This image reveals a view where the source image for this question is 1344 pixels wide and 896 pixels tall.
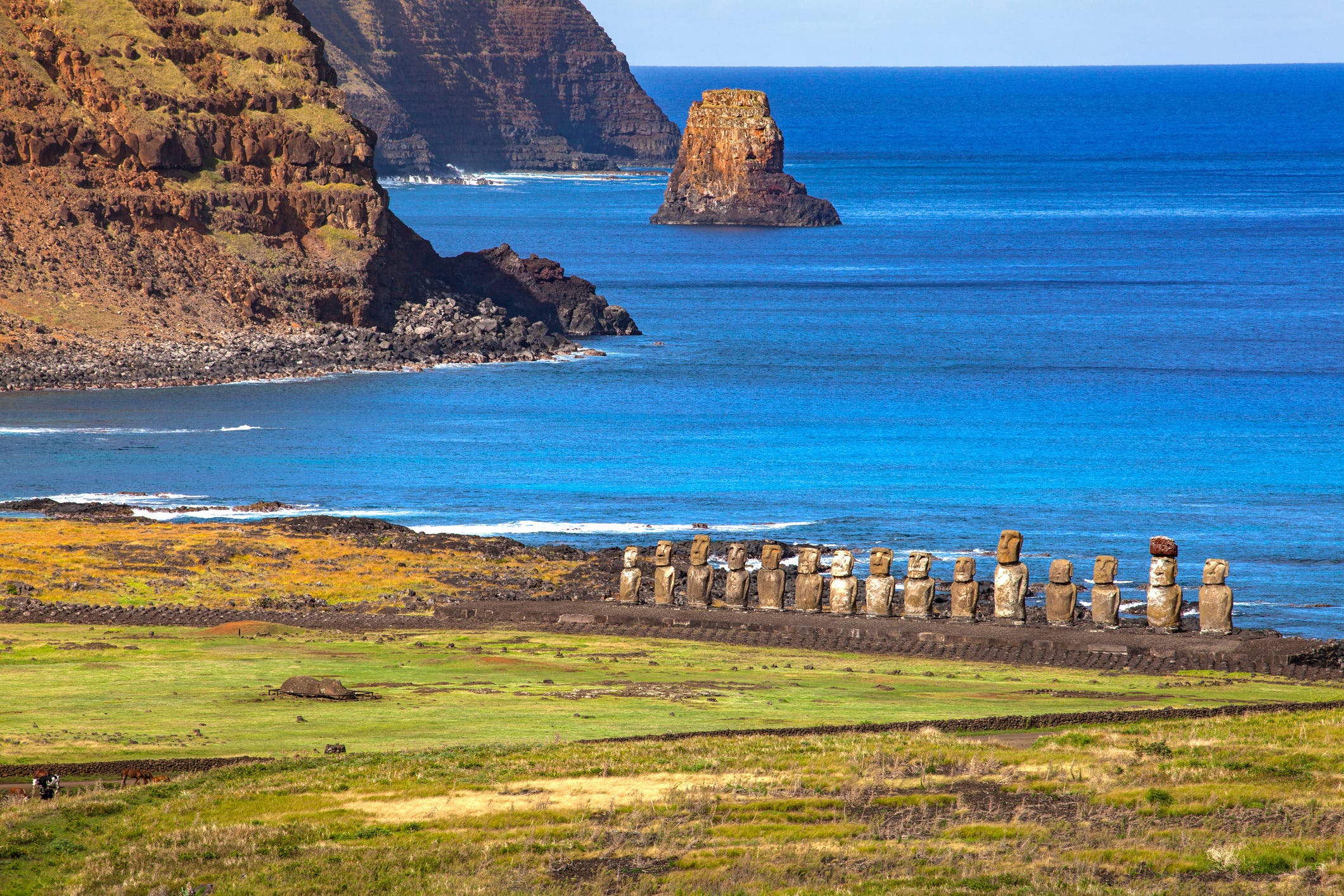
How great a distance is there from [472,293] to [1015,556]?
85.2 m

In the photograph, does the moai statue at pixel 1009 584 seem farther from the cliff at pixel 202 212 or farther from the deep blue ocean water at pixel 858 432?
the cliff at pixel 202 212

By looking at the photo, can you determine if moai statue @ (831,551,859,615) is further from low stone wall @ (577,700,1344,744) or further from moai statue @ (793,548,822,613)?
low stone wall @ (577,700,1344,744)

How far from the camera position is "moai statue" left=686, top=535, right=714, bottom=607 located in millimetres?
40438

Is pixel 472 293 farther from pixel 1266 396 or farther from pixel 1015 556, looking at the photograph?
pixel 1015 556

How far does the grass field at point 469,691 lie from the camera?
26.0 m

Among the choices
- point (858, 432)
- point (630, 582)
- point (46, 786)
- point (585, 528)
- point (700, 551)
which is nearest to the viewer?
point (46, 786)

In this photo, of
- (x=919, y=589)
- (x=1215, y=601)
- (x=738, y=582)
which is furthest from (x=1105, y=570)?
(x=738, y=582)

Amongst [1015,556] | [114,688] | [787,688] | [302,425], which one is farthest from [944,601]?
[302,425]

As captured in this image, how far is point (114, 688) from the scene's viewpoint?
1164 inches

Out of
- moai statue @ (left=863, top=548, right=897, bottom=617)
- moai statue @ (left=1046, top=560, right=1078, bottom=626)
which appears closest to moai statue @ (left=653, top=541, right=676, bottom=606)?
moai statue @ (left=863, top=548, right=897, bottom=617)

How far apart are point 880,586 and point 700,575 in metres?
4.43

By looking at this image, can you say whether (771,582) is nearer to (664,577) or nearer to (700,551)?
(700,551)

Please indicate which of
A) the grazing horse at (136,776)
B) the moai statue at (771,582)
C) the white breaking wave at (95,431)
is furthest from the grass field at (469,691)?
the white breaking wave at (95,431)

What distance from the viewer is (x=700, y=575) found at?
133ft
